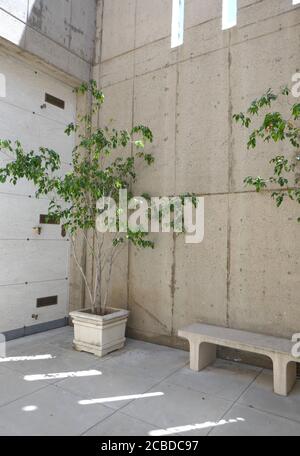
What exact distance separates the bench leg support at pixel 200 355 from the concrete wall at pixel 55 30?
12.2 feet

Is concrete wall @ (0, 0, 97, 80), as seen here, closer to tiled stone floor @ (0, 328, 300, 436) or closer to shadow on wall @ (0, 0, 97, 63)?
shadow on wall @ (0, 0, 97, 63)

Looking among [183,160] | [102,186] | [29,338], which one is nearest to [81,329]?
[29,338]

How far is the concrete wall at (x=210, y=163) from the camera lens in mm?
3094

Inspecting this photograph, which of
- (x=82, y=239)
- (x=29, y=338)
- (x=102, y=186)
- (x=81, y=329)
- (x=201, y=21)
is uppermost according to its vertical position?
(x=201, y=21)

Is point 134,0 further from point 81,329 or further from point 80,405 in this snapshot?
point 80,405

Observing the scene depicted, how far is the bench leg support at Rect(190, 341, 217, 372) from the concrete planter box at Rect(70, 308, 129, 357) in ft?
2.92

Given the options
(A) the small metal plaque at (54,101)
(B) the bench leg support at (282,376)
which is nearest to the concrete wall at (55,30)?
(A) the small metal plaque at (54,101)

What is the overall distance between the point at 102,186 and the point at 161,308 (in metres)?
1.58

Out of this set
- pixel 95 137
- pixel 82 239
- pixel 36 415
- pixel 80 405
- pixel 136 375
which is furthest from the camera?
pixel 82 239

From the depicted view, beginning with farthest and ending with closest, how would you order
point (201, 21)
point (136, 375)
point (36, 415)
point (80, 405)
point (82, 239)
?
point (82, 239), point (201, 21), point (136, 375), point (80, 405), point (36, 415)

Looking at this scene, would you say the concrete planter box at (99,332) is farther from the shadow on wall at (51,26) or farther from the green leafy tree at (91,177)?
the shadow on wall at (51,26)

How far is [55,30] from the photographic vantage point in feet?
13.2


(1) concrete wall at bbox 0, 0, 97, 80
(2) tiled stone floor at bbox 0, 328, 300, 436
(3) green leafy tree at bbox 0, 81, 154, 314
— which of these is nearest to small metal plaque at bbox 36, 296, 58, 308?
(3) green leafy tree at bbox 0, 81, 154, 314

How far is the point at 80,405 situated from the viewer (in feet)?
7.45
